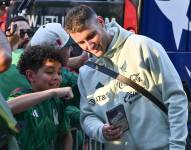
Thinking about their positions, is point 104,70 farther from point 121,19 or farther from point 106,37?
point 121,19

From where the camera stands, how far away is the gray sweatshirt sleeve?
11.1 feet

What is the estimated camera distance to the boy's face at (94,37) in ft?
11.5

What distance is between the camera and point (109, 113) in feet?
11.4

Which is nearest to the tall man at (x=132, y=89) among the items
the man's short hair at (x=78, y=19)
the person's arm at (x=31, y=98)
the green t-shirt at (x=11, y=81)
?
the man's short hair at (x=78, y=19)

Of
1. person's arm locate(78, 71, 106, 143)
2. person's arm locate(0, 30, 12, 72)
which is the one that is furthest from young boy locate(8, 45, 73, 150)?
person's arm locate(0, 30, 12, 72)

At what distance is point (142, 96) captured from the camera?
3463mm

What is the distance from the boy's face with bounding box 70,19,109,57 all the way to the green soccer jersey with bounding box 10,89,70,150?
0.48 m

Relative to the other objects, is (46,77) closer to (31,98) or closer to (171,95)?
(31,98)

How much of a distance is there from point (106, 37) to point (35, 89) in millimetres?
583

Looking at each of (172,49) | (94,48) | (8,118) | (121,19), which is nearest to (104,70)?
(94,48)

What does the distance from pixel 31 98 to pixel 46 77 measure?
14.1 inches

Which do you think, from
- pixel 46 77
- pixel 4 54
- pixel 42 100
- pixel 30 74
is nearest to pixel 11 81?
pixel 30 74

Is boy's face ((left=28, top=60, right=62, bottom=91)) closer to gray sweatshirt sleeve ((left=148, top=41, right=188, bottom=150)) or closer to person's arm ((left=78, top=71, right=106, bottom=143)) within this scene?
person's arm ((left=78, top=71, right=106, bottom=143))

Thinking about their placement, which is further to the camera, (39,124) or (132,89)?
(39,124)
